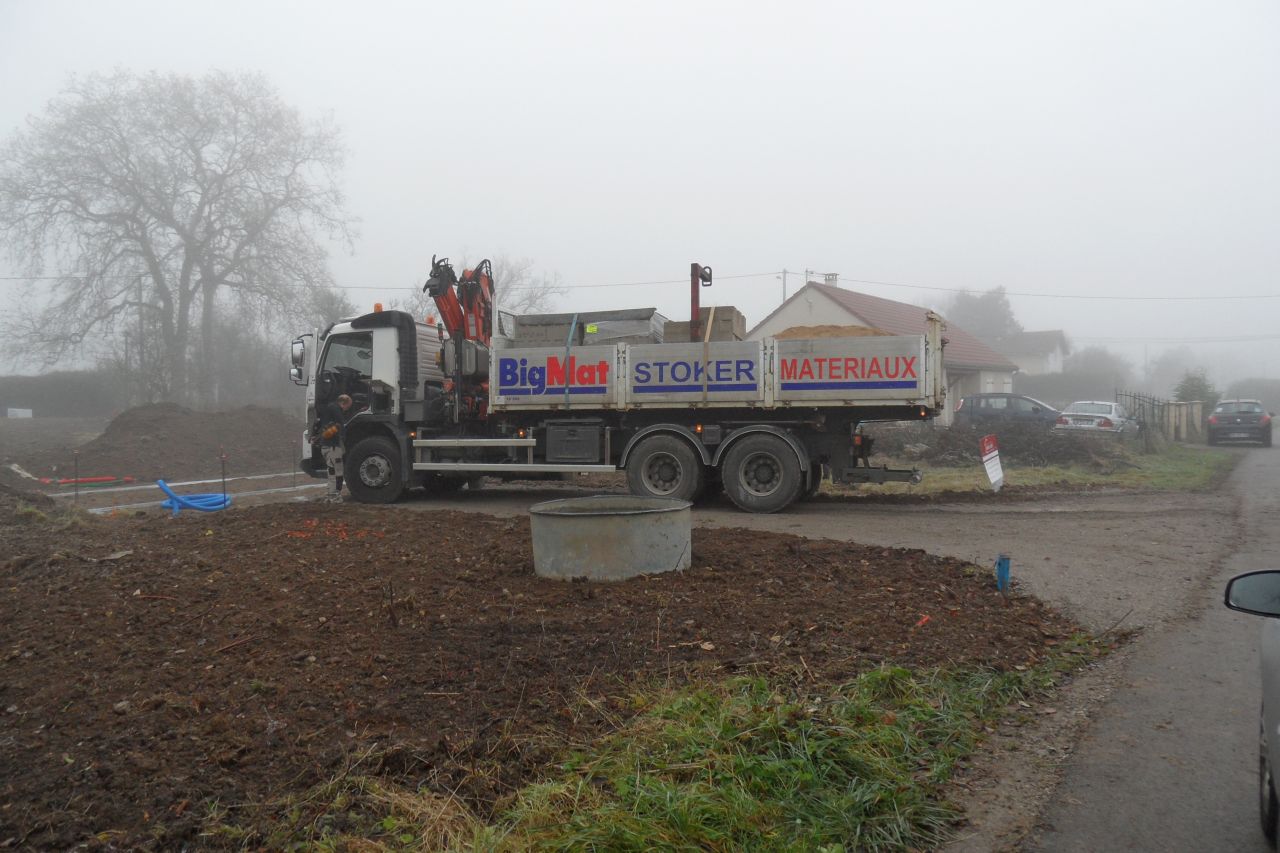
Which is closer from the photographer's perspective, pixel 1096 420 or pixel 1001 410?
pixel 1096 420

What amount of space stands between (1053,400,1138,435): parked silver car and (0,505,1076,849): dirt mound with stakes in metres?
21.4

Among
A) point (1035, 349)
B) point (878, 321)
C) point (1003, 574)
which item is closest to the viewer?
point (1003, 574)

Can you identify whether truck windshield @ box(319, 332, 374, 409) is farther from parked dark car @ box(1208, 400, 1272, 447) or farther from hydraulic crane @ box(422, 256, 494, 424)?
parked dark car @ box(1208, 400, 1272, 447)

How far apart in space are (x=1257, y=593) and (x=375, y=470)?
13151mm

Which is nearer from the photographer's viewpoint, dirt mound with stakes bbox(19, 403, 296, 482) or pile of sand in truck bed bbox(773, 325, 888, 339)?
pile of sand in truck bed bbox(773, 325, 888, 339)

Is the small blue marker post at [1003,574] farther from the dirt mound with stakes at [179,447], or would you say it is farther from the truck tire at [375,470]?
the dirt mound with stakes at [179,447]

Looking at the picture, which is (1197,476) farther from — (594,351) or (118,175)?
(118,175)

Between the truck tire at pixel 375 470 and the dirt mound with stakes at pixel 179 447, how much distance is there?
10350mm

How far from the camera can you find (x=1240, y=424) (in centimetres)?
3028

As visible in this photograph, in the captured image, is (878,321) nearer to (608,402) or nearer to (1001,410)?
(1001,410)

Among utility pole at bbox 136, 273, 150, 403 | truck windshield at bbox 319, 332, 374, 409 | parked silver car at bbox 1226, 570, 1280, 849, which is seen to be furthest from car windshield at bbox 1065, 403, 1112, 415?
utility pole at bbox 136, 273, 150, 403

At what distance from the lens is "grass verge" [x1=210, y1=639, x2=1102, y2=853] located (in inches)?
120

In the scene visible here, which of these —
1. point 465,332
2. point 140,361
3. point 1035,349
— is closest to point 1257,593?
point 465,332

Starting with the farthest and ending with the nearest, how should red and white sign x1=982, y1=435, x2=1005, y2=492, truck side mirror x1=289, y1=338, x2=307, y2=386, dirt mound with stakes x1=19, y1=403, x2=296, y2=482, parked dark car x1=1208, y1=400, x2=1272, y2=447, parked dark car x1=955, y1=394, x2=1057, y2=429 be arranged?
parked dark car x1=1208, y1=400, x2=1272, y2=447 < parked dark car x1=955, y1=394, x2=1057, y2=429 < dirt mound with stakes x1=19, y1=403, x2=296, y2=482 < truck side mirror x1=289, y1=338, x2=307, y2=386 < red and white sign x1=982, y1=435, x2=1005, y2=492
